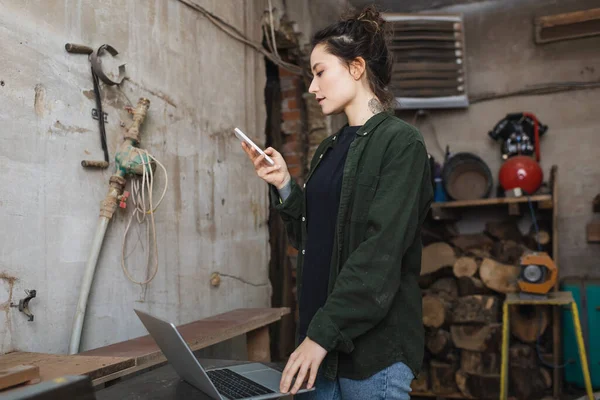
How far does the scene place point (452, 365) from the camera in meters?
3.89

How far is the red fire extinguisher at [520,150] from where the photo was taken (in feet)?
12.9

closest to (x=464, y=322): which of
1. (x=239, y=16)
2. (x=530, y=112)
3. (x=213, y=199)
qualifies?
(x=530, y=112)

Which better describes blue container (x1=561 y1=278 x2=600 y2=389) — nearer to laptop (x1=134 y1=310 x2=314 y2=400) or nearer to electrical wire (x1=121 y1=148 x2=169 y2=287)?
electrical wire (x1=121 y1=148 x2=169 y2=287)

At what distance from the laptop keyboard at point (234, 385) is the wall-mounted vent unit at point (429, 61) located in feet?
11.3

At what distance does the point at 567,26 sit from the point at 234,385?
4.19m

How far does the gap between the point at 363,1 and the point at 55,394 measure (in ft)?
14.4

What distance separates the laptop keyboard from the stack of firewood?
2.86 meters

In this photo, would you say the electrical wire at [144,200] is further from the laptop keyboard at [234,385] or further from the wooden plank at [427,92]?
the wooden plank at [427,92]

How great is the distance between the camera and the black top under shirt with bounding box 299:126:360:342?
127 cm

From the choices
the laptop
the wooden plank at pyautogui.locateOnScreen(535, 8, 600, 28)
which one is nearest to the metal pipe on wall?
the laptop

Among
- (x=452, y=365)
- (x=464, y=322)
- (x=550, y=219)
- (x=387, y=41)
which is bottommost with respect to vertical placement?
(x=452, y=365)

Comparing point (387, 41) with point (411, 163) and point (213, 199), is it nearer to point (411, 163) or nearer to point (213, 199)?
point (411, 163)

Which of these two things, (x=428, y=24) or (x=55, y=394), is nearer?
(x=55, y=394)

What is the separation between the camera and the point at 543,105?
173 inches
